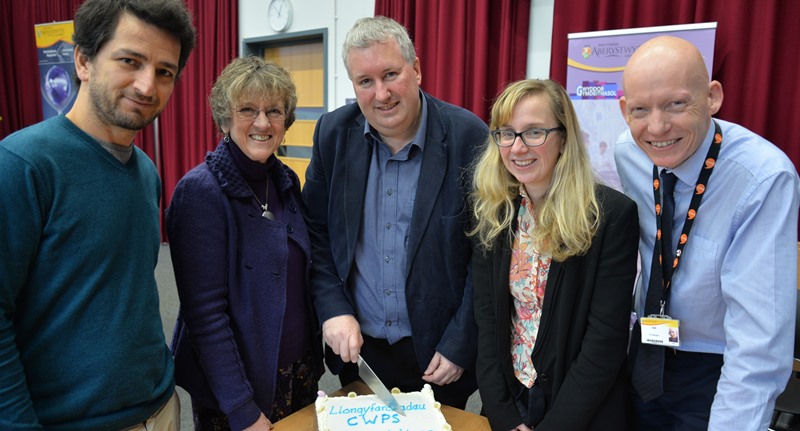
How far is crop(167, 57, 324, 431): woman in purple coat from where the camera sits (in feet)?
4.63

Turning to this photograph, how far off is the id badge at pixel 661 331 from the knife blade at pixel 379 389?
0.67m

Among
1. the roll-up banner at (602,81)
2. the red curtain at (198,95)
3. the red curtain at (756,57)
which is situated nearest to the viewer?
the red curtain at (756,57)

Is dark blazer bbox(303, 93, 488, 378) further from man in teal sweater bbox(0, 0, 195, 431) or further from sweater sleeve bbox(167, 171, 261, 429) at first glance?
man in teal sweater bbox(0, 0, 195, 431)

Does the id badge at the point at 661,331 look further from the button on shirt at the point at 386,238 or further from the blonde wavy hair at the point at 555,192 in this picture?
the button on shirt at the point at 386,238

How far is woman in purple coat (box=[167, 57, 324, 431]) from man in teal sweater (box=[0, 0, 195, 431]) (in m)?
0.14

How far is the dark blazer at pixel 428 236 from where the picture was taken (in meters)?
1.59

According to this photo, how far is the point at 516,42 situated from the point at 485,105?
0.54m

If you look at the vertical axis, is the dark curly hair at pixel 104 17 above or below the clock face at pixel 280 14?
below

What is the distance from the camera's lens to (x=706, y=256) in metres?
1.26

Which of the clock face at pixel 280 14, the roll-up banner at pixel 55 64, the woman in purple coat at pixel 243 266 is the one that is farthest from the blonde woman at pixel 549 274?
the roll-up banner at pixel 55 64

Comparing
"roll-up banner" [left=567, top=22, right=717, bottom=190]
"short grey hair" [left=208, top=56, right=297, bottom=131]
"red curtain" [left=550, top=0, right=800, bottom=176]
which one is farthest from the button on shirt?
"red curtain" [left=550, top=0, right=800, bottom=176]

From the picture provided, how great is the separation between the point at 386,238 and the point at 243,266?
0.45 metres

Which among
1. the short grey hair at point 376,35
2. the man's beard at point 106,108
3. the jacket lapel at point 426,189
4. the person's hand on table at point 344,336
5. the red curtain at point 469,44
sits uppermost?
the red curtain at point 469,44

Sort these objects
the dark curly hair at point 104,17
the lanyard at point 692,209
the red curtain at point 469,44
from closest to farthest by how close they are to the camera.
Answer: the dark curly hair at point 104,17 → the lanyard at point 692,209 → the red curtain at point 469,44
